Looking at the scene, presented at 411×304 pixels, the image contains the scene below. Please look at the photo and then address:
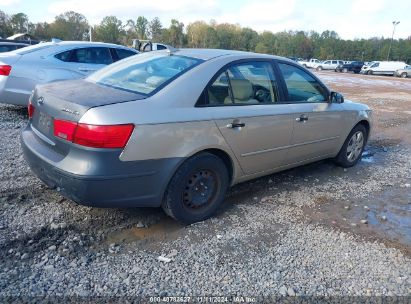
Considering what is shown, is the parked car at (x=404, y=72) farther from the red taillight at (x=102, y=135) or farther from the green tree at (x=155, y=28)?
the green tree at (x=155, y=28)

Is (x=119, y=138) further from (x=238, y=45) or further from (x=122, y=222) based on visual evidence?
(x=238, y=45)

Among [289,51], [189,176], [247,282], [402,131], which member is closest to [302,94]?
[189,176]

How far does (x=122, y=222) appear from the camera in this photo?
146 inches

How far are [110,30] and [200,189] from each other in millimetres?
97556

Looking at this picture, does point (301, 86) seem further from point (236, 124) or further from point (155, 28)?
point (155, 28)

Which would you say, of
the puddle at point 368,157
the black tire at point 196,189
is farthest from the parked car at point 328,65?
the black tire at point 196,189

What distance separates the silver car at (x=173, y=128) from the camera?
3.05 meters

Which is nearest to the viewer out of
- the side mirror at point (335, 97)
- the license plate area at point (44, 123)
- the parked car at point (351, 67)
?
the license plate area at point (44, 123)

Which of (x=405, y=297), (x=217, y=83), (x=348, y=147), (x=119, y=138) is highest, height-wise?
(x=217, y=83)

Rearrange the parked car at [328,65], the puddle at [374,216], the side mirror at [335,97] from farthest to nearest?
the parked car at [328,65]
the side mirror at [335,97]
the puddle at [374,216]

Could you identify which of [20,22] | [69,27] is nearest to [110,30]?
[69,27]

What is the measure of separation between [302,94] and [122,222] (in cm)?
263

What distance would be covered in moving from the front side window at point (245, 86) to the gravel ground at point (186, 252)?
1.17 metres

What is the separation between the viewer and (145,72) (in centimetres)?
386
